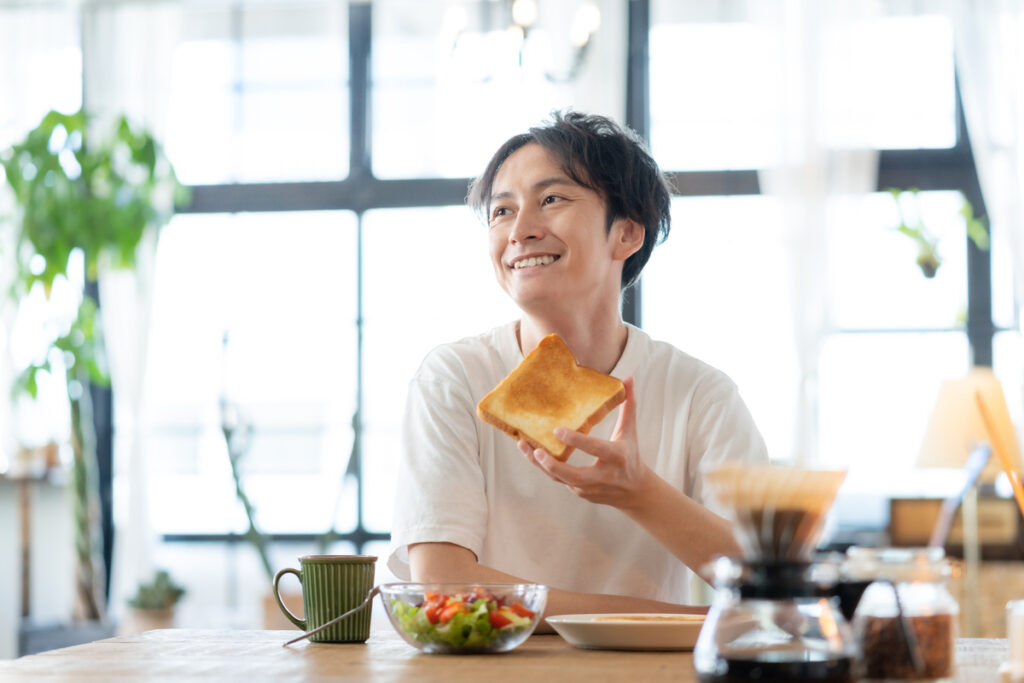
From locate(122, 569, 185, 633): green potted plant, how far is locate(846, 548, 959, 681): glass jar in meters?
4.38

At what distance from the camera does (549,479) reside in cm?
197

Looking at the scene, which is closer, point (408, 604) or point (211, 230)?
point (408, 604)

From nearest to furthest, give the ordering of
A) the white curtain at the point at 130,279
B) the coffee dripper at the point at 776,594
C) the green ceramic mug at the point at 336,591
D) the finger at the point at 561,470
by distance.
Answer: the coffee dripper at the point at 776,594
the green ceramic mug at the point at 336,591
the finger at the point at 561,470
the white curtain at the point at 130,279

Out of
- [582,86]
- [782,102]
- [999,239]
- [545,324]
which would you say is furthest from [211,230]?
[545,324]

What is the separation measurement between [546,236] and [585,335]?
0.66 feet

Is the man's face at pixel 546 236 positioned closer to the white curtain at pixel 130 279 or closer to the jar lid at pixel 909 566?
the jar lid at pixel 909 566

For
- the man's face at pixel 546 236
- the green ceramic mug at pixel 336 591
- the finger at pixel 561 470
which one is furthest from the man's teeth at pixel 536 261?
the green ceramic mug at pixel 336 591

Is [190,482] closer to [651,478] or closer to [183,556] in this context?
[183,556]

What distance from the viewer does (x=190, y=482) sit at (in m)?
5.68

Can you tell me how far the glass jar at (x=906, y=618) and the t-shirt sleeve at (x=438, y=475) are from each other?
0.85 metres

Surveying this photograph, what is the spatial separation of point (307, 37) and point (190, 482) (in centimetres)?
225

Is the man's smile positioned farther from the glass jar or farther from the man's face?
the glass jar

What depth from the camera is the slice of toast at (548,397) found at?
1770mm

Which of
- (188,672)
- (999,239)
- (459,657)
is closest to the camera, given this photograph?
(188,672)
